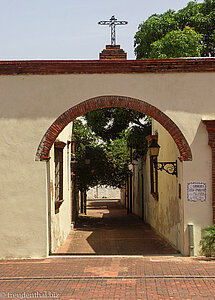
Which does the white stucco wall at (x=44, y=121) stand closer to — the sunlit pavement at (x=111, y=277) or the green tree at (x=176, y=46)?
the sunlit pavement at (x=111, y=277)

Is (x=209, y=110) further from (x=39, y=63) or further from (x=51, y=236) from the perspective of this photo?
(x=51, y=236)

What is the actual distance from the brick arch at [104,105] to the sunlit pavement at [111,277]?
88.6 inches

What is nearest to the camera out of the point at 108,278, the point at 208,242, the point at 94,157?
the point at 108,278

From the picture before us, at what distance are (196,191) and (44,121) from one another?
3.59m

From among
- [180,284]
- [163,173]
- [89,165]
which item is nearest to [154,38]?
[89,165]

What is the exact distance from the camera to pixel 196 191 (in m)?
10.1

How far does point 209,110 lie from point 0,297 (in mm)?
5845

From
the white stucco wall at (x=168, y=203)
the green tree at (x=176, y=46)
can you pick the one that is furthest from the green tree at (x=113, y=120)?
the white stucco wall at (x=168, y=203)

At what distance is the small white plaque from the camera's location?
10094 mm

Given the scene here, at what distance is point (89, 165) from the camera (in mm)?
20891

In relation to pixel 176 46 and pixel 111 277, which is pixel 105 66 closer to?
pixel 111 277

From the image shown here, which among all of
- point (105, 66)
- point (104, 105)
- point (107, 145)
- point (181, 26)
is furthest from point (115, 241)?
point (181, 26)

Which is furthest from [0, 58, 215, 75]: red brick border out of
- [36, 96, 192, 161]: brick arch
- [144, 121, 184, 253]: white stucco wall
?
[144, 121, 184, 253]: white stucco wall

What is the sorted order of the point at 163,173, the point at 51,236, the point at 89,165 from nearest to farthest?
the point at 51,236
the point at 163,173
the point at 89,165
